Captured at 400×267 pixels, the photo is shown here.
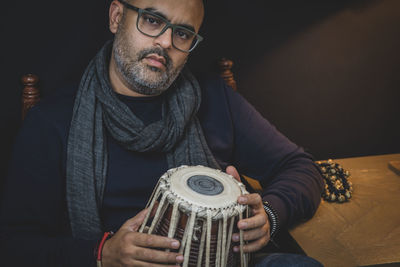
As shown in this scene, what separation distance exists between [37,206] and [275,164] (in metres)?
0.99

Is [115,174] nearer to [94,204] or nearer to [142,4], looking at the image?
[94,204]

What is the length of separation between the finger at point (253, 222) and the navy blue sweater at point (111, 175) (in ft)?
0.65

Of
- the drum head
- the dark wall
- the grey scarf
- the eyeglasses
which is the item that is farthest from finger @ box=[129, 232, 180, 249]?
the dark wall

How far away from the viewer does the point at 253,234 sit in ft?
3.45

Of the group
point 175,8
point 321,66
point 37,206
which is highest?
point 175,8

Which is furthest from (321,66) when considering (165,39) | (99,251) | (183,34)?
(99,251)

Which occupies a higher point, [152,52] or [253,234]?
[152,52]

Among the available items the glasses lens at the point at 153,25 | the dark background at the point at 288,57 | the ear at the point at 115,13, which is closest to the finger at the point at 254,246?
the glasses lens at the point at 153,25

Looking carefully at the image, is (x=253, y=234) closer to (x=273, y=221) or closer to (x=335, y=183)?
(x=273, y=221)

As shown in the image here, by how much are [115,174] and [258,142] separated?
0.68 meters

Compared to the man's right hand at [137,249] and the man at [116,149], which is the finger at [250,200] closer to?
the man at [116,149]

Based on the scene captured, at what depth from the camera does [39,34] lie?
157 cm

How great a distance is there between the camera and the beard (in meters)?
1.30

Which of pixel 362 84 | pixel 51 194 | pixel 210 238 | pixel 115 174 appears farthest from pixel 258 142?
pixel 362 84
